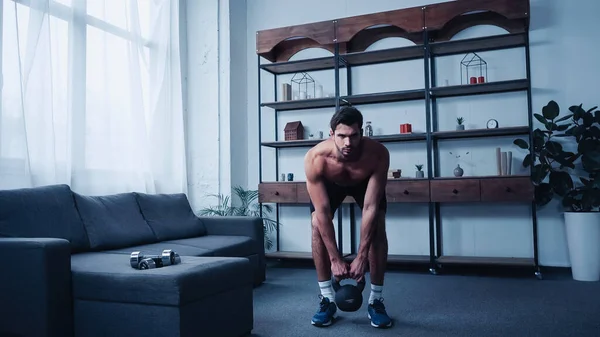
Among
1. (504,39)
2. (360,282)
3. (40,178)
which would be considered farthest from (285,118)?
(360,282)

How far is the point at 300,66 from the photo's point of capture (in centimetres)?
486

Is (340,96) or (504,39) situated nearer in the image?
(504,39)

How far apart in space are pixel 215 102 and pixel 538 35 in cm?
297

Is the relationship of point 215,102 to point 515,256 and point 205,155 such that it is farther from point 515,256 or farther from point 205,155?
point 515,256

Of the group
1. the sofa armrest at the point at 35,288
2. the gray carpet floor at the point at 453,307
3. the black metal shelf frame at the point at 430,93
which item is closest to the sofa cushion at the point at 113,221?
the sofa armrest at the point at 35,288

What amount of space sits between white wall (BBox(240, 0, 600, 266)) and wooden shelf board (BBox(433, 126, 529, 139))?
8cm

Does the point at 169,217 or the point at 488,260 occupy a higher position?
the point at 169,217

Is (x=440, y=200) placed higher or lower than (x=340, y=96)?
lower

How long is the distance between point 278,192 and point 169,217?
116cm

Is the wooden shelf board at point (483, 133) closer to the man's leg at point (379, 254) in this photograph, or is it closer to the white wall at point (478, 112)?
the white wall at point (478, 112)

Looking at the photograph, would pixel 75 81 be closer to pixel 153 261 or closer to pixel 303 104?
→ pixel 153 261

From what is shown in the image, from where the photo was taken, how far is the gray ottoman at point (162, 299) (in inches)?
77.7

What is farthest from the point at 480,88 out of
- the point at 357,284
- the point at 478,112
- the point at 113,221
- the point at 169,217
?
the point at 113,221

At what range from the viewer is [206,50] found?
4.93m
